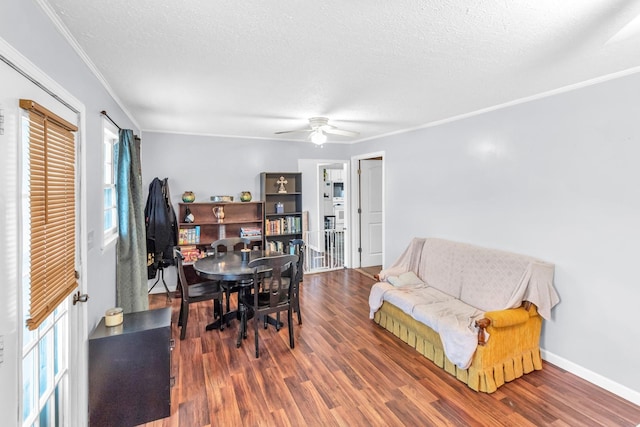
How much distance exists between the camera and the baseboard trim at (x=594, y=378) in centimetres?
231

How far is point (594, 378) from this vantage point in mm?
2512

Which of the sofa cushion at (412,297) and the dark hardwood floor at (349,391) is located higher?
the sofa cushion at (412,297)

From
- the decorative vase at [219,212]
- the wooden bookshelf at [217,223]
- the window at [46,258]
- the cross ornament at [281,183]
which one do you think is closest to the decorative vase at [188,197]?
the wooden bookshelf at [217,223]

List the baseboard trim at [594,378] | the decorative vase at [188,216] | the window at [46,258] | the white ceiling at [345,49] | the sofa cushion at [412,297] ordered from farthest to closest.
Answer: the decorative vase at [188,216]
the sofa cushion at [412,297]
the baseboard trim at [594,378]
the white ceiling at [345,49]
the window at [46,258]

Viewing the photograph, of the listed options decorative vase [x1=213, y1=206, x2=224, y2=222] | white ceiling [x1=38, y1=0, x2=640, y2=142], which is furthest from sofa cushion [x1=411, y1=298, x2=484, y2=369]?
decorative vase [x1=213, y1=206, x2=224, y2=222]

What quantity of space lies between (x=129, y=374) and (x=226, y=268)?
1.26 metres

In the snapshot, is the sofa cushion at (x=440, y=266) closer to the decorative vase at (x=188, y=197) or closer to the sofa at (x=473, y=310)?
the sofa at (x=473, y=310)

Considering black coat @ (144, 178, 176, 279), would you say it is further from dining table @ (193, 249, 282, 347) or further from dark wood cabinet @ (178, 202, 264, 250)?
dining table @ (193, 249, 282, 347)

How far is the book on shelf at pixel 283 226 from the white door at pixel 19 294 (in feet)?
11.7

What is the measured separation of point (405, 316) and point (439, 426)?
44.6 inches

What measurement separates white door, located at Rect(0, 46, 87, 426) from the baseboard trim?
3661 mm

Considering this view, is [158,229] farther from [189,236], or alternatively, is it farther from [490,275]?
[490,275]

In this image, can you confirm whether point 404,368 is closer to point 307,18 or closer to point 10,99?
point 307,18

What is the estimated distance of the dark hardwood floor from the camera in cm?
212
